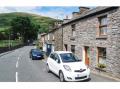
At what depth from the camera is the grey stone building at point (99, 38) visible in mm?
14180

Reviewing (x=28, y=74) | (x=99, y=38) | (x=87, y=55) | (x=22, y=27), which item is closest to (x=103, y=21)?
(x=99, y=38)

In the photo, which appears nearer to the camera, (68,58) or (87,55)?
(68,58)

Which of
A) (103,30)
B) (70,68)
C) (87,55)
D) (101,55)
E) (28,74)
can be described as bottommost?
(28,74)

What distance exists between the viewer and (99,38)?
53.5ft

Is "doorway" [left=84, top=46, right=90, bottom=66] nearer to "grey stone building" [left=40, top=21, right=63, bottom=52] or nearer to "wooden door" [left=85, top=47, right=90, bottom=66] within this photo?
"wooden door" [left=85, top=47, right=90, bottom=66]

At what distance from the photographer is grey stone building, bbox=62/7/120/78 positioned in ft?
46.5

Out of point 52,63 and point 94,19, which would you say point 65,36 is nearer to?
point 94,19

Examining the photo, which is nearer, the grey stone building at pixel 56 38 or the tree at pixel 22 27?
the grey stone building at pixel 56 38

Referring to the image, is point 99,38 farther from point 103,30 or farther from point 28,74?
point 28,74

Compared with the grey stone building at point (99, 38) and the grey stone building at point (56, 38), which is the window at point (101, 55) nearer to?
the grey stone building at point (99, 38)

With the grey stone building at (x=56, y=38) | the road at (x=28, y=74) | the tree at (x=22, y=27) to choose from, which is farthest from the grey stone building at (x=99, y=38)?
the tree at (x=22, y=27)

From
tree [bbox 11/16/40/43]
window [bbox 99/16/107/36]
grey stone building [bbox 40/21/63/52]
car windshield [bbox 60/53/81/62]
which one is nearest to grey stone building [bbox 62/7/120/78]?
window [bbox 99/16/107/36]
